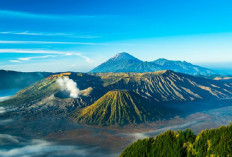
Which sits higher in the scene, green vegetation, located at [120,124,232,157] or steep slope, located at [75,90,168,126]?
green vegetation, located at [120,124,232,157]

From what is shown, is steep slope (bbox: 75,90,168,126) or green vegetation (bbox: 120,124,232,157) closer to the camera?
green vegetation (bbox: 120,124,232,157)

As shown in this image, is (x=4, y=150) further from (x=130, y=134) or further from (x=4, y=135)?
(x=130, y=134)

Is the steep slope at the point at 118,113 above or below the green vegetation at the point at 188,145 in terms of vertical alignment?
below

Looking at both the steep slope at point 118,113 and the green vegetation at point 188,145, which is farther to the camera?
the steep slope at point 118,113

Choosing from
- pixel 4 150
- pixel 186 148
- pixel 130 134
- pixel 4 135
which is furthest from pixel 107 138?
pixel 186 148
